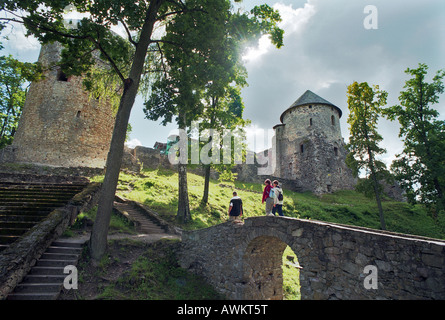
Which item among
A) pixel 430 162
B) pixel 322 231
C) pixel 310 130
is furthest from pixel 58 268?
pixel 310 130

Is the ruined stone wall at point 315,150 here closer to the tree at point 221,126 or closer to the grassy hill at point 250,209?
the grassy hill at point 250,209

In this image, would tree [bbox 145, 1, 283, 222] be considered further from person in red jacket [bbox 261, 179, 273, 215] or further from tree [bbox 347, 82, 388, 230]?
tree [bbox 347, 82, 388, 230]

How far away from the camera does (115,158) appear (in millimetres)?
7234

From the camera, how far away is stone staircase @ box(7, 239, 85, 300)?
4.99 metres

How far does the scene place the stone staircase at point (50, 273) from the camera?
4.99 meters

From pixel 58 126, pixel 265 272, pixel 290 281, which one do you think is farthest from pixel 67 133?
pixel 290 281

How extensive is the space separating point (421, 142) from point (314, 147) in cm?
1241

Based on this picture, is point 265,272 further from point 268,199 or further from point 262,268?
point 268,199

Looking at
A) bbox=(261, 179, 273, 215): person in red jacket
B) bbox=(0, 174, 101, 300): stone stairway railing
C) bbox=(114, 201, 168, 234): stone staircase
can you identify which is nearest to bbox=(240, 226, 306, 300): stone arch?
bbox=(261, 179, 273, 215): person in red jacket

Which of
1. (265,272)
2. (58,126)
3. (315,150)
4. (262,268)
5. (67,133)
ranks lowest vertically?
(265,272)

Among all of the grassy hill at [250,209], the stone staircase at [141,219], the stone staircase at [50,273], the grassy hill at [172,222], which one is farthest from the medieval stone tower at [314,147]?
the stone staircase at [50,273]

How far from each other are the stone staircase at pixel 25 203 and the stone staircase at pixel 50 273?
3.07 ft

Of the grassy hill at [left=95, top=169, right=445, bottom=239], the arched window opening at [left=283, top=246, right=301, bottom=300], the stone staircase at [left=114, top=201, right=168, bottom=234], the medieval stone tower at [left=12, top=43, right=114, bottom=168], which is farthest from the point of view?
the medieval stone tower at [left=12, top=43, right=114, bottom=168]

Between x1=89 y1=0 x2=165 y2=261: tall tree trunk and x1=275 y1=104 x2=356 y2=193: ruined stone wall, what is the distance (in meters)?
23.1
